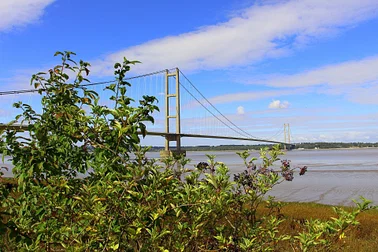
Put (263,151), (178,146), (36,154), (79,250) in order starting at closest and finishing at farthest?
1. (79,250)
2. (36,154)
3. (263,151)
4. (178,146)

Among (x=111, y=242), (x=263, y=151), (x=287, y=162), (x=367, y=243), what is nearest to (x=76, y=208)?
(x=111, y=242)

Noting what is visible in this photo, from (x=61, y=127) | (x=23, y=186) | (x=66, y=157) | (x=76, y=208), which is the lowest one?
(x=76, y=208)

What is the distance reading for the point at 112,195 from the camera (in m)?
1.59

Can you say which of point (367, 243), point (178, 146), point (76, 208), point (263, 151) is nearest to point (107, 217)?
point (76, 208)

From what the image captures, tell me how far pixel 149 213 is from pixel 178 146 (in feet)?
123

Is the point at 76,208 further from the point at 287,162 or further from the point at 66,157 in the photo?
the point at 287,162

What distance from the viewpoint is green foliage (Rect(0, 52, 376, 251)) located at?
1.59 meters

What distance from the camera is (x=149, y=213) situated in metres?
1.61

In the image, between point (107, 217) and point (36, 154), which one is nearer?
point (107, 217)

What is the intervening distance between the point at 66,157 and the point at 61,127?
170mm

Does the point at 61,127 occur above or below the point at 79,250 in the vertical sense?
above

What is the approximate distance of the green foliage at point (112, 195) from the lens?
159 cm

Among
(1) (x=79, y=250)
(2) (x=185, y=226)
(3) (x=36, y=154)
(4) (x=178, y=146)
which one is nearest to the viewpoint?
(1) (x=79, y=250)

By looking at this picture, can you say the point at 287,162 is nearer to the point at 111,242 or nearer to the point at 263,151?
the point at 263,151
